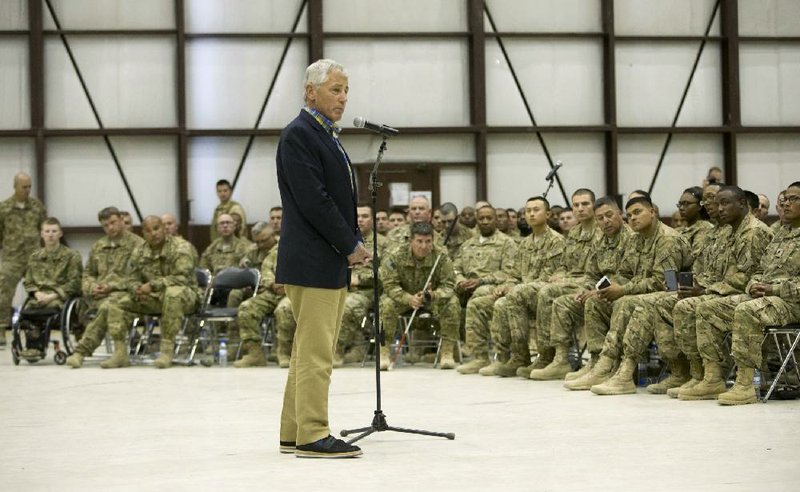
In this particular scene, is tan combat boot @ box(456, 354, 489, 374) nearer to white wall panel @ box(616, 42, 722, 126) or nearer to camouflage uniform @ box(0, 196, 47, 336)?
camouflage uniform @ box(0, 196, 47, 336)

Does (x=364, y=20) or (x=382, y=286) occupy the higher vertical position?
(x=364, y=20)

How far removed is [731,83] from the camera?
61.8 ft

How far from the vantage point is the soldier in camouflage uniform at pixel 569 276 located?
33.1 feet

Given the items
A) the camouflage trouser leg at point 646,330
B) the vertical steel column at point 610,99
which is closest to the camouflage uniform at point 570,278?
the camouflage trouser leg at point 646,330

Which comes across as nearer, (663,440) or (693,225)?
(663,440)

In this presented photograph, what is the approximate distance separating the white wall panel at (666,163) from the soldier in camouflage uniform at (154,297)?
8622 mm

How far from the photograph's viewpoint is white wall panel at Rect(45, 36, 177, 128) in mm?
17922

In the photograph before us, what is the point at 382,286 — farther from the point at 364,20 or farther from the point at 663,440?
the point at 364,20

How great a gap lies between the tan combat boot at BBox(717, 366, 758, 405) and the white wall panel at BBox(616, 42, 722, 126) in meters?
11.3

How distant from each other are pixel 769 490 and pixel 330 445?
2.03 metres

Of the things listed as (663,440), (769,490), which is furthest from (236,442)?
(769,490)

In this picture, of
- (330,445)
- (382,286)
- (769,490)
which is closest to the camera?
(769,490)

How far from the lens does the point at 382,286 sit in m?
11.9

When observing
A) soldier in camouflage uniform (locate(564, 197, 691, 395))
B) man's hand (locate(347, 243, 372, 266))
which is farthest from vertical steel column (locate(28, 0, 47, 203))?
man's hand (locate(347, 243, 372, 266))
